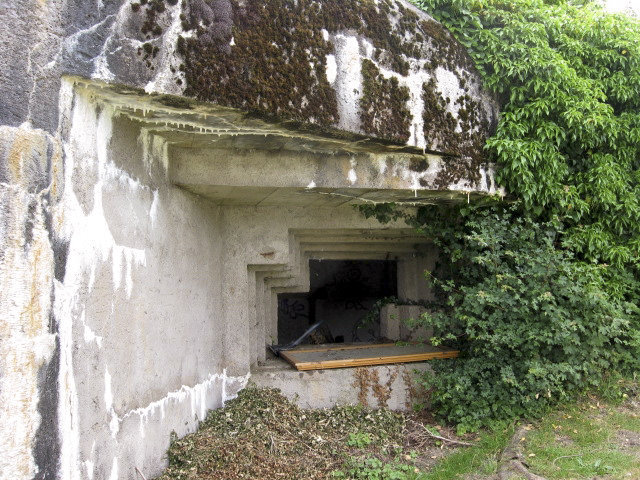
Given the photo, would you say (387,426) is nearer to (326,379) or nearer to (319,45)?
(326,379)

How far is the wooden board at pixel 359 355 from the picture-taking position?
187 inches

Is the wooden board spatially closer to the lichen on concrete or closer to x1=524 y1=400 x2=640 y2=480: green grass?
x1=524 y1=400 x2=640 y2=480: green grass

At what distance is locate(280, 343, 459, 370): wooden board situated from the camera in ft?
15.6

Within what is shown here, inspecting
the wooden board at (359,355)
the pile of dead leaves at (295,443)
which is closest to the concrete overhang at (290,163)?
the wooden board at (359,355)

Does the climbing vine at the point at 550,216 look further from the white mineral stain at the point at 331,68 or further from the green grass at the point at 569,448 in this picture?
the white mineral stain at the point at 331,68

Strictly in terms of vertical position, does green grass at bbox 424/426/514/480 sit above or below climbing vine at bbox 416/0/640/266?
below

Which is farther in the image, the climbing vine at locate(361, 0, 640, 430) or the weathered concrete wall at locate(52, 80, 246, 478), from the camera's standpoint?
the climbing vine at locate(361, 0, 640, 430)

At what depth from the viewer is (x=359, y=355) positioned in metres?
5.11

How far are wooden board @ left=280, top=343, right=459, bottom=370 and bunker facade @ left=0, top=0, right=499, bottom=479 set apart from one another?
58cm

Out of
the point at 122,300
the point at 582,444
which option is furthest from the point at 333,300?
the point at 122,300

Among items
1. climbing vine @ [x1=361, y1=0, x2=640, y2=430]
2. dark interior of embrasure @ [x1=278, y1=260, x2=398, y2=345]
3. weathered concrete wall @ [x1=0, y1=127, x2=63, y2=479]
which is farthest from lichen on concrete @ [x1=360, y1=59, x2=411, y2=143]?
dark interior of embrasure @ [x1=278, y1=260, x2=398, y2=345]

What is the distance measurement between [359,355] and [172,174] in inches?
104

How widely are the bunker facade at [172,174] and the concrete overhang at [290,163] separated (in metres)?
0.02

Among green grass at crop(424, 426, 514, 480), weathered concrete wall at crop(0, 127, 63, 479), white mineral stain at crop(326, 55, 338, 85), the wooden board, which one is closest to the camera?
weathered concrete wall at crop(0, 127, 63, 479)
